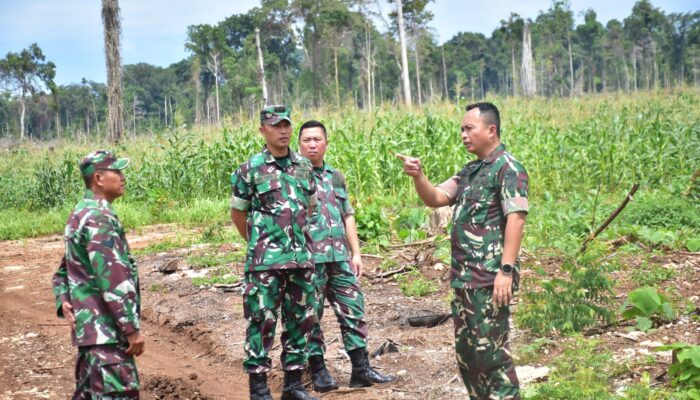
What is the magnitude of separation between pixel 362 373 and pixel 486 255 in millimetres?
1726

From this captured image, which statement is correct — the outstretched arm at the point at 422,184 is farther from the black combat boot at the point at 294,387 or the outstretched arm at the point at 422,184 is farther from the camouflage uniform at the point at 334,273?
the black combat boot at the point at 294,387

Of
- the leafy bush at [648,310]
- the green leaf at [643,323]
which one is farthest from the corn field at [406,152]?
the green leaf at [643,323]

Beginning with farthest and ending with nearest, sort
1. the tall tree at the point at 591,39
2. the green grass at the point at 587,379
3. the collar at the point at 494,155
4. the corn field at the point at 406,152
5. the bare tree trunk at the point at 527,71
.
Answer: the tall tree at the point at 591,39
the bare tree trunk at the point at 527,71
the corn field at the point at 406,152
the green grass at the point at 587,379
the collar at the point at 494,155

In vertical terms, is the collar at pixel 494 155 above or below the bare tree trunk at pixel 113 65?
below

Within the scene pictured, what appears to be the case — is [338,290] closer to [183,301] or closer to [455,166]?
[183,301]

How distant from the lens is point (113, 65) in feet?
63.8

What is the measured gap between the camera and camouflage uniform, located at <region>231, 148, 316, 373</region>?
4.42 metres

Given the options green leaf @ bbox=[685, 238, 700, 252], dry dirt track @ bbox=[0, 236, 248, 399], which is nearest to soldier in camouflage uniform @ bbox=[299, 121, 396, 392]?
dry dirt track @ bbox=[0, 236, 248, 399]

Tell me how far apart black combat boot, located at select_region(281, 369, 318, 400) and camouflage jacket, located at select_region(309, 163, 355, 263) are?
0.74 m

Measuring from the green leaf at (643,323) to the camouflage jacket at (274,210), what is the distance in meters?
2.39

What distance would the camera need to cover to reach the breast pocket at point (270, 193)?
447 centimetres

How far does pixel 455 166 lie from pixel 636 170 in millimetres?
3443

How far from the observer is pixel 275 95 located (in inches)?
2253

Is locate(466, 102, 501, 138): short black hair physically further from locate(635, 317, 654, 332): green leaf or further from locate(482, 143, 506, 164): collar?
locate(635, 317, 654, 332): green leaf
